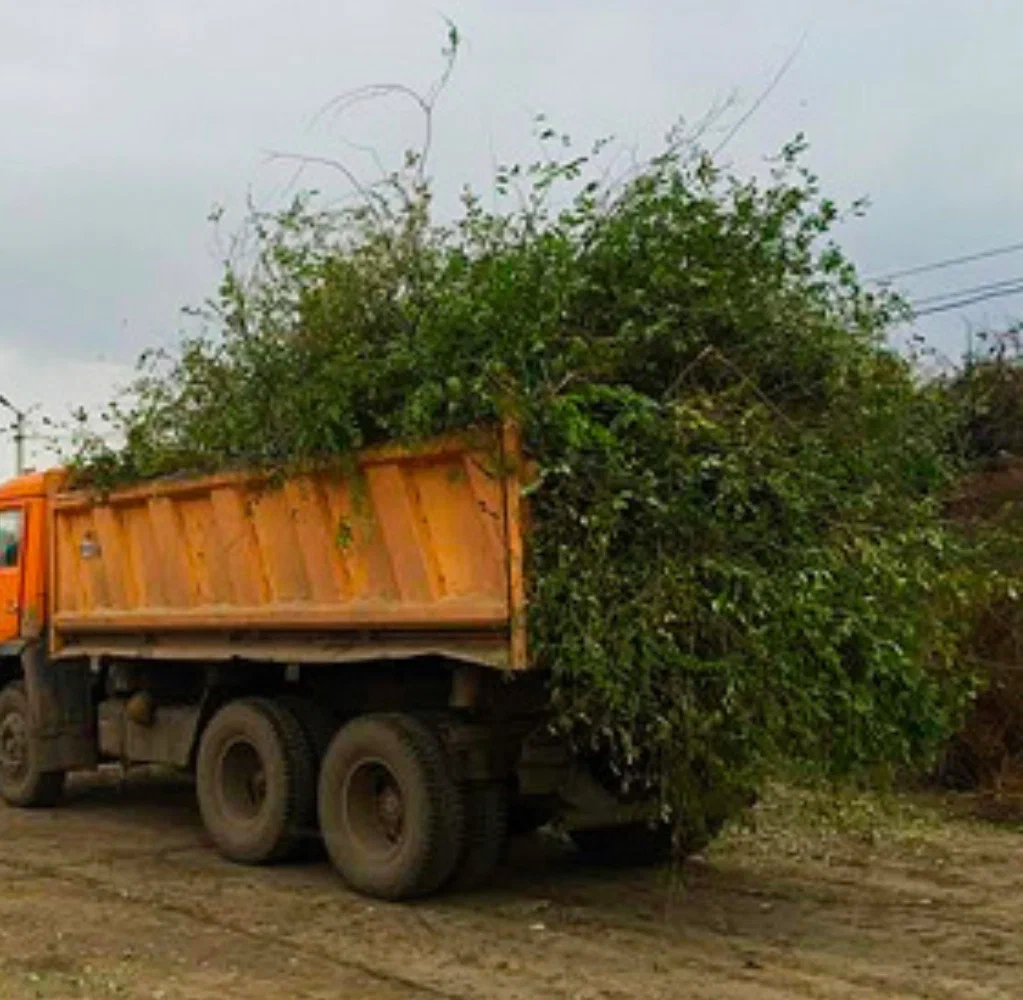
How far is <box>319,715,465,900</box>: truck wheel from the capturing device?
8297 mm

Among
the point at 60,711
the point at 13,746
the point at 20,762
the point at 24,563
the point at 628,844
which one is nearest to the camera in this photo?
the point at 628,844

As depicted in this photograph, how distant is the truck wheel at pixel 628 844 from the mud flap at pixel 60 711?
3.87 meters

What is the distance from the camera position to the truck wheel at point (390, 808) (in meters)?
8.30

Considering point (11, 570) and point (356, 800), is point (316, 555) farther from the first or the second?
point (11, 570)

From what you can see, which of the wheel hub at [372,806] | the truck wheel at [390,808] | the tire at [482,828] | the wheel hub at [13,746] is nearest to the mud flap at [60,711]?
the wheel hub at [13,746]

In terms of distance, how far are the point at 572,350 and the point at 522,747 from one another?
2.10 meters

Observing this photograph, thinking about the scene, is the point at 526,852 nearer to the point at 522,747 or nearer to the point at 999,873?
the point at 522,747

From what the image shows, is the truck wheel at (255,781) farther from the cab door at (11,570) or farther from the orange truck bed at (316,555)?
the cab door at (11,570)

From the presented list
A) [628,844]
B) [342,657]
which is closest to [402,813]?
[342,657]

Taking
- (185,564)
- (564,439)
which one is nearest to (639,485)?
A: (564,439)

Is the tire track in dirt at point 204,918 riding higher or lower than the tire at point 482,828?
lower

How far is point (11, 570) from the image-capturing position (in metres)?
11.9

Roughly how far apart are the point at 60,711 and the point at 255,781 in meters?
2.44

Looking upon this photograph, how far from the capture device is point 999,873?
961cm
